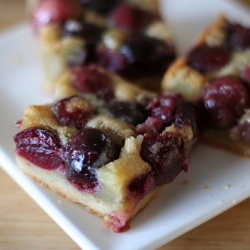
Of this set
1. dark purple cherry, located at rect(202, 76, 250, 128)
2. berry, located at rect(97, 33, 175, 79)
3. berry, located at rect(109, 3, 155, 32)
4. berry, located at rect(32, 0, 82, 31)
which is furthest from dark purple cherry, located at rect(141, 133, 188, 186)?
berry, located at rect(32, 0, 82, 31)

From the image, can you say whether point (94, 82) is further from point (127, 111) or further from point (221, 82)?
point (221, 82)

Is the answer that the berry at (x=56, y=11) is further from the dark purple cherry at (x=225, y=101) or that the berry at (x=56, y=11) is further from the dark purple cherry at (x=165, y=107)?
the dark purple cherry at (x=225, y=101)

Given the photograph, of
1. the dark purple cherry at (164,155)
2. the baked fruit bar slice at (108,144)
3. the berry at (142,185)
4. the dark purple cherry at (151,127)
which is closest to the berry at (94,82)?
the baked fruit bar slice at (108,144)

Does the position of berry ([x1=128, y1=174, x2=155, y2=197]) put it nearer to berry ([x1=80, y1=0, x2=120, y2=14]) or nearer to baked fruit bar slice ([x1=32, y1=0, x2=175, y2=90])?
baked fruit bar slice ([x1=32, y1=0, x2=175, y2=90])

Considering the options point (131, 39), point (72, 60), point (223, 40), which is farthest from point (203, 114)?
point (72, 60)

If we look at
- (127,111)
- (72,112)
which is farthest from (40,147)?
(127,111)

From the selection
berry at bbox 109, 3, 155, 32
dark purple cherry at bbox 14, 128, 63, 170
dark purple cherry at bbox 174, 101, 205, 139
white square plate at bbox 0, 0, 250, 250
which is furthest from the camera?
berry at bbox 109, 3, 155, 32
